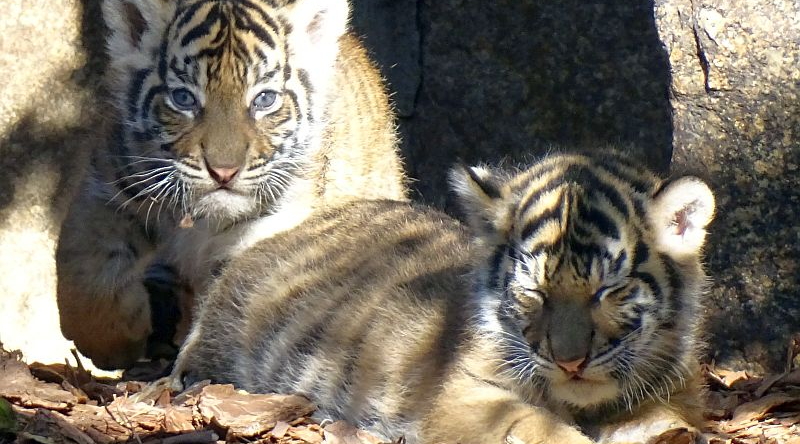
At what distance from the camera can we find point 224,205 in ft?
19.1

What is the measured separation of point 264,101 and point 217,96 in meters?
0.27

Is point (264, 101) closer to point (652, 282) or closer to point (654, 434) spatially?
point (652, 282)

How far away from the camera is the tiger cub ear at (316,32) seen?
6.21m

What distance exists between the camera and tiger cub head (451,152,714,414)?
13.8ft

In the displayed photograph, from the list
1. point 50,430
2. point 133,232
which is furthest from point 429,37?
point 50,430

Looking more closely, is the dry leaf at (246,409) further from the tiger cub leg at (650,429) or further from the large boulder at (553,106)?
the large boulder at (553,106)

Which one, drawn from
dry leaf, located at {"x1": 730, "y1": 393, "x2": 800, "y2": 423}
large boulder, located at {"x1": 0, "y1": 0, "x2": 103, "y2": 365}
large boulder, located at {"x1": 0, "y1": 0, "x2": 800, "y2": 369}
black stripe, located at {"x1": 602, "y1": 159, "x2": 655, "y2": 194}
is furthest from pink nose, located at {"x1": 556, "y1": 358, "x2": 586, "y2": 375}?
large boulder, located at {"x1": 0, "y1": 0, "x2": 103, "y2": 365}

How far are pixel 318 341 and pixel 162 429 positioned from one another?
765 mm

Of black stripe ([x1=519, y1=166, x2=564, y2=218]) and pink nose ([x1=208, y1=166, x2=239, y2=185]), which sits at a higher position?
black stripe ([x1=519, y1=166, x2=564, y2=218])

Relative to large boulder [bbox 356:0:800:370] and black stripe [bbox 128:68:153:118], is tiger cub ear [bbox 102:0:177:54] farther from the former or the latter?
large boulder [bbox 356:0:800:370]

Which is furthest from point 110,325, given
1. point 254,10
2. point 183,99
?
point 254,10

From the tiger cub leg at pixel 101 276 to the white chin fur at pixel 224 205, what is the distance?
624 mm

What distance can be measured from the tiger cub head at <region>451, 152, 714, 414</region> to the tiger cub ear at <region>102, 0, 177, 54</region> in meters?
2.08

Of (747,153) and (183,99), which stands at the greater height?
(183,99)
